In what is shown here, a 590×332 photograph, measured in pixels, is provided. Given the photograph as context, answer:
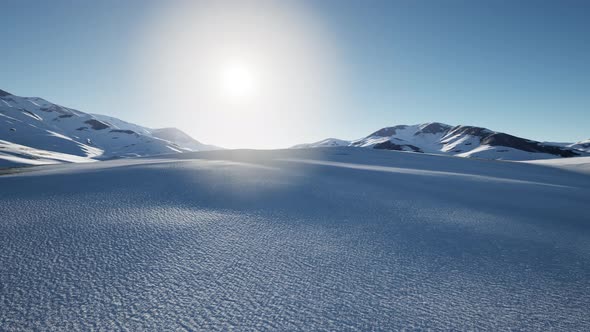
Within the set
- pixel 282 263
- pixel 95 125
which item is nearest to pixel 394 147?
pixel 282 263

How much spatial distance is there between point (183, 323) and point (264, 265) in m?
1.18

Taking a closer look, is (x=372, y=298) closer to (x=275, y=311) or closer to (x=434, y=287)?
(x=434, y=287)

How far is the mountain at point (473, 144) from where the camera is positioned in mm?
102062

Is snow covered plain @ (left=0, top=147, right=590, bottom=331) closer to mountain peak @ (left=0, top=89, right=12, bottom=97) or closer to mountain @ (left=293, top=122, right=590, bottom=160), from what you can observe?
mountain @ (left=293, top=122, right=590, bottom=160)

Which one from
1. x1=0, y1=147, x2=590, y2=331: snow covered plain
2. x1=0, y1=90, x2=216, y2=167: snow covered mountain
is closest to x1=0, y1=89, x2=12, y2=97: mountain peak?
x1=0, y1=90, x2=216, y2=167: snow covered mountain

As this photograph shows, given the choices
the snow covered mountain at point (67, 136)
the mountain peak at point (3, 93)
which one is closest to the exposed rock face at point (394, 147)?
the snow covered mountain at point (67, 136)

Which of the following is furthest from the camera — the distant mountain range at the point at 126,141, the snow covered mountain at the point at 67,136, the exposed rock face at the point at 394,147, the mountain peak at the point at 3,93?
the mountain peak at the point at 3,93

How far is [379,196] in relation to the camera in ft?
24.2

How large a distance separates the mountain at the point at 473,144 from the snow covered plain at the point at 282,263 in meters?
114

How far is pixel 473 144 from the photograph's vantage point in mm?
122250

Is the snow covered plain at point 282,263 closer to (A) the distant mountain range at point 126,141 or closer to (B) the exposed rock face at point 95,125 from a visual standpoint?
(A) the distant mountain range at point 126,141

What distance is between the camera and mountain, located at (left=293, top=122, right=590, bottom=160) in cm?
Answer: 10206

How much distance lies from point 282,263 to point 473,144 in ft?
486

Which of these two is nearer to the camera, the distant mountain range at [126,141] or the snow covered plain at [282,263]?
the snow covered plain at [282,263]
